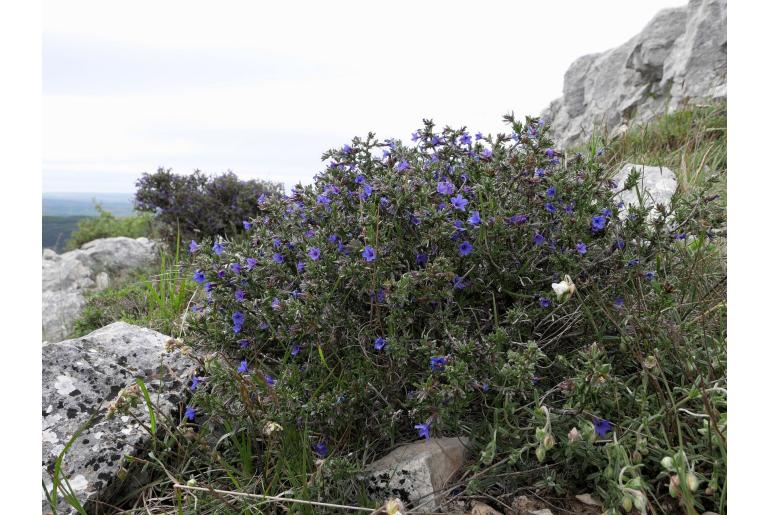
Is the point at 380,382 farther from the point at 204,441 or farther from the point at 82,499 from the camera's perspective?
the point at 82,499

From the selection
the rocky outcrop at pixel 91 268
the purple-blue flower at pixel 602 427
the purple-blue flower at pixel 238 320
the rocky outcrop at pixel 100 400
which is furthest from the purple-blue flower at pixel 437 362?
the rocky outcrop at pixel 91 268

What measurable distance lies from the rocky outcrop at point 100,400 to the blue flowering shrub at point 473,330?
0.21m

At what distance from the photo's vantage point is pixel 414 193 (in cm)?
248

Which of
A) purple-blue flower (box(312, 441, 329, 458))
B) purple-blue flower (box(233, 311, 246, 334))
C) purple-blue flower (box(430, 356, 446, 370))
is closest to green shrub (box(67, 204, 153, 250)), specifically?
purple-blue flower (box(233, 311, 246, 334))

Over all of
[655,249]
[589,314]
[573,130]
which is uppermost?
[573,130]

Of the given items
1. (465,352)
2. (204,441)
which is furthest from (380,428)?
(204,441)

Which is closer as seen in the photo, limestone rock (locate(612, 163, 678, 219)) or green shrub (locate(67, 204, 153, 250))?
limestone rock (locate(612, 163, 678, 219))

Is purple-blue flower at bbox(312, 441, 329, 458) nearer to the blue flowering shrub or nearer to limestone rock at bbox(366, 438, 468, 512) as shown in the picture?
the blue flowering shrub

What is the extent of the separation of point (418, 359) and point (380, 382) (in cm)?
17

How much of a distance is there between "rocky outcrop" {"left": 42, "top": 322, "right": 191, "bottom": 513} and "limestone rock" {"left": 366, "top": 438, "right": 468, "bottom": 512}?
938mm

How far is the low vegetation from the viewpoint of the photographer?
6.89ft

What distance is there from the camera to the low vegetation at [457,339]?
2102 millimetres

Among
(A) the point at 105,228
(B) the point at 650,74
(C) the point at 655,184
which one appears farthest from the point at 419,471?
(A) the point at 105,228

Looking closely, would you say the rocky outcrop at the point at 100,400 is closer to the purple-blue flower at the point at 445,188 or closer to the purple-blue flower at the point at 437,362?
the purple-blue flower at the point at 437,362
